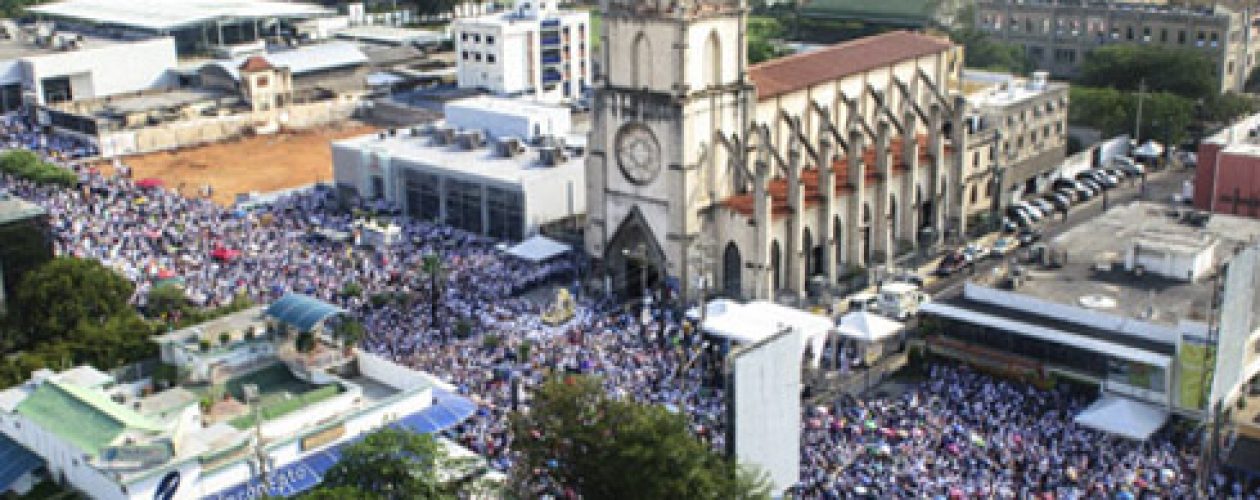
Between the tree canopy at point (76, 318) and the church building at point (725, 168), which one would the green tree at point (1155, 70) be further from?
the tree canopy at point (76, 318)

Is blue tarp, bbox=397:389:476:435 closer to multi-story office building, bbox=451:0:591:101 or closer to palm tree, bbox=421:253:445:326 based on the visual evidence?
palm tree, bbox=421:253:445:326

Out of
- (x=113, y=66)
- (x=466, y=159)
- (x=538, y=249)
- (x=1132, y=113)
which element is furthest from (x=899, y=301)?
(x=113, y=66)

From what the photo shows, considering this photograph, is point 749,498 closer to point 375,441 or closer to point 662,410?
point 662,410

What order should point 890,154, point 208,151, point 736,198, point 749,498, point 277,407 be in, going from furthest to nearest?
point 208,151 → point 890,154 → point 736,198 → point 277,407 → point 749,498

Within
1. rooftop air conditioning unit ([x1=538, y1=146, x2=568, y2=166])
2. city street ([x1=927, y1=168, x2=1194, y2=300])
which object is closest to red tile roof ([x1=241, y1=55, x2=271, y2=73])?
rooftop air conditioning unit ([x1=538, y1=146, x2=568, y2=166])

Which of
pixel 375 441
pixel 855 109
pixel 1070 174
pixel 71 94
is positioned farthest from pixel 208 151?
pixel 375 441

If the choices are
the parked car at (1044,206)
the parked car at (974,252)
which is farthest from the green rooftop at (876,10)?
the parked car at (974,252)
